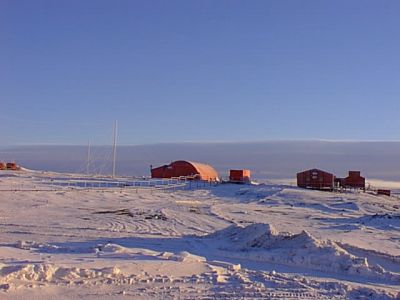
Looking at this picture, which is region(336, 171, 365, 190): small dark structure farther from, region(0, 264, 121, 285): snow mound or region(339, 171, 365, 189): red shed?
region(0, 264, 121, 285): snow mound

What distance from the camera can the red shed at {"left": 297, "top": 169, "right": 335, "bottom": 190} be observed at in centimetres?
4006

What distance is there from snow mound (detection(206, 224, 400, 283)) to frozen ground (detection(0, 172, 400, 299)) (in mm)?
22

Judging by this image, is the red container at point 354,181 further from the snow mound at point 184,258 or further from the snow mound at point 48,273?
the snow mound at point 48,273

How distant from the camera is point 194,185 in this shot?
124 ft

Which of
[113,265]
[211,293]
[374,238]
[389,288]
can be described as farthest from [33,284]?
[374,238]

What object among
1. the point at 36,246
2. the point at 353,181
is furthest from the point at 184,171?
the point at 36,246

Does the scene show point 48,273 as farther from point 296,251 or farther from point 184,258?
point 296,251

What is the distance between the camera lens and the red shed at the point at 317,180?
4006cm

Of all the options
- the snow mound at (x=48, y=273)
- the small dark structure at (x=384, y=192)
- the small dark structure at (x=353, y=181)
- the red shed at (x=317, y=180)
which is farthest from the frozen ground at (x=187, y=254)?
the small dark structure at (x=353, y=181)

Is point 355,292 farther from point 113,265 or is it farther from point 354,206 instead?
point 354,206

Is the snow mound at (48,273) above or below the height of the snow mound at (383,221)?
above

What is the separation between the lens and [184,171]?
4528cm

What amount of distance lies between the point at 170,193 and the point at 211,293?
24274mm

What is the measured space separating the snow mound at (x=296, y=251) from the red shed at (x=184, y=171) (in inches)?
1208
